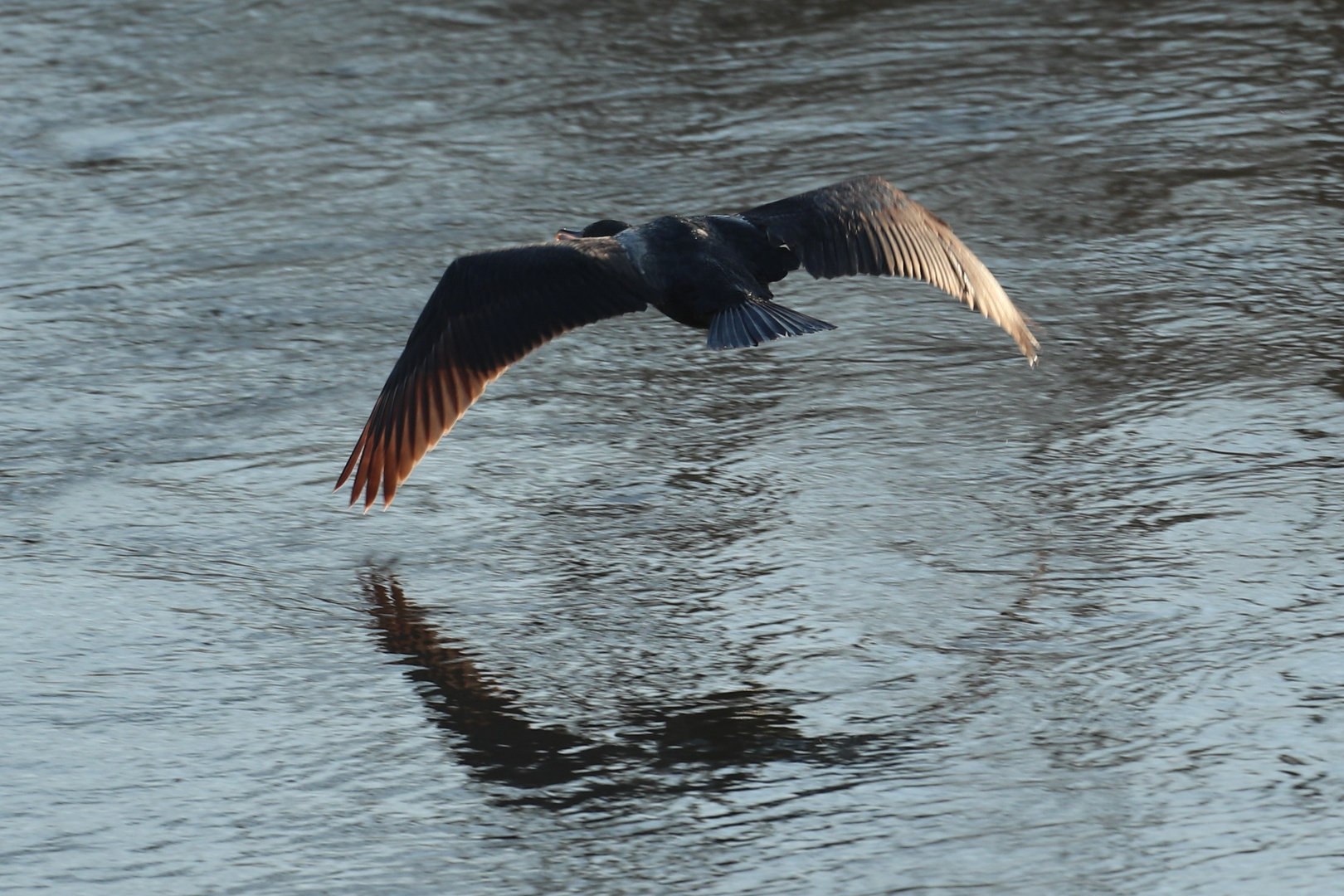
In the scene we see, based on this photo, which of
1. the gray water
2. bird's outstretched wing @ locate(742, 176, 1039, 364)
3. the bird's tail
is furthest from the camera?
bird's outstretched wing @ locate(742, 176, 1039, 364)

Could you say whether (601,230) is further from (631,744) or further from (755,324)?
(631,744)

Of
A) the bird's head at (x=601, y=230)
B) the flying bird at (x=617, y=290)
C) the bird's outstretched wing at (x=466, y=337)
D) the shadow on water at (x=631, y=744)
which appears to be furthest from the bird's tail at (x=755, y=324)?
the shadow on water at (x=631, y=744)

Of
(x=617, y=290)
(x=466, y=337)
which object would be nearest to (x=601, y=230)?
(x=617, y=290)

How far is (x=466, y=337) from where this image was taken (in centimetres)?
421

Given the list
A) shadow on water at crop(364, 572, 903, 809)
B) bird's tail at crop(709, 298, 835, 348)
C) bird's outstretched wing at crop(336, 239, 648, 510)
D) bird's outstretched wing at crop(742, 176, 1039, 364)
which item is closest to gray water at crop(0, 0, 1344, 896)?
shadow on water at crop(364, 572, 903, 809)

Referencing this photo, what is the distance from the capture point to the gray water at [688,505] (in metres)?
3.10

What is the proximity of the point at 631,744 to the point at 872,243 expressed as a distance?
1690mm

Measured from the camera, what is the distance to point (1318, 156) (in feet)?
20.2

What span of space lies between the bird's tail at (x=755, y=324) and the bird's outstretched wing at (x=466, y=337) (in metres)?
0.24

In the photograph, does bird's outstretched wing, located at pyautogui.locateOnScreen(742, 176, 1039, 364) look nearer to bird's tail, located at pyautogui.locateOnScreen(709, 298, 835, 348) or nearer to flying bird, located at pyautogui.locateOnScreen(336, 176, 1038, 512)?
flying bird, located at pyautogui.locateOnScreen(336, 176, 1038, 512)

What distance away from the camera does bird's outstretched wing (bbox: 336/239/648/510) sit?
13.7ft

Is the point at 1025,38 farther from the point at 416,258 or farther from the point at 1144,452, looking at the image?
the point at 1144,452

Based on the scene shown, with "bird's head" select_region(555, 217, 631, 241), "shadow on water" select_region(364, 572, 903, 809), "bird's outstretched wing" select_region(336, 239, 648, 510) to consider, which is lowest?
"shadow on water" select_region(364, 572, 903, 809)

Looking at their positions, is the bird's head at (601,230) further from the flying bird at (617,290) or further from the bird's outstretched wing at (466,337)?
the bird's outstretched wing at (466,337)
